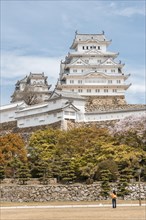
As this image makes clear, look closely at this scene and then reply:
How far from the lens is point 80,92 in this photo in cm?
6244

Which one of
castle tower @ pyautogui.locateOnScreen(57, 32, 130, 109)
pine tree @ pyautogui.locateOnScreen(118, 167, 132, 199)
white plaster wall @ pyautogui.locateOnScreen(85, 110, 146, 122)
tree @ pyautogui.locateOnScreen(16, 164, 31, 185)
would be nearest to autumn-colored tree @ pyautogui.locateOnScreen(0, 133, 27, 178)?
tree @ pyautogui.locateOnScreen(16, 164, 31, 185)

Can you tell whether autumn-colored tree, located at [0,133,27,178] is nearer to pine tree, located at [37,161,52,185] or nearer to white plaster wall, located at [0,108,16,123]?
pine tree, located at [37,161,52,185]

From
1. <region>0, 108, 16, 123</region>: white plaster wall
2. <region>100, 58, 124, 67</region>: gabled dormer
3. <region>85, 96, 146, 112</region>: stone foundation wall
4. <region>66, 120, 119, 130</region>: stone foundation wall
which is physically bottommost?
<region>66, 120, 119, 130</region>: stone foundation wall

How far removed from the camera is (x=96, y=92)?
205ft

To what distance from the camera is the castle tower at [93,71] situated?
62.4 m

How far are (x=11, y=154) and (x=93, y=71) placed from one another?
76.5 ft

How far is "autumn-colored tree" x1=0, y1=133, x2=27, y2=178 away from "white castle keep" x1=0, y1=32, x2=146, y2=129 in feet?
28.7

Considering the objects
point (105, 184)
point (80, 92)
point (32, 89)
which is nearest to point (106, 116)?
point (80, 92)

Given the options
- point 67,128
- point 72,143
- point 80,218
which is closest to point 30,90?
point 67,128

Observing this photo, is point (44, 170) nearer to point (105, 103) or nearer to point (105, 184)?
point (105, 184)

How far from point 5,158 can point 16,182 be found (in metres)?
3.59

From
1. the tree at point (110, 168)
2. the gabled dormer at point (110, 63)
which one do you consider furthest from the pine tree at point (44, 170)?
the gabled dormer at point (110, 63)

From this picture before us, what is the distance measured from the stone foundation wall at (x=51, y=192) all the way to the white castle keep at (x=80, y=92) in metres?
14.7

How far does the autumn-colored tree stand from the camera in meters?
41.5
